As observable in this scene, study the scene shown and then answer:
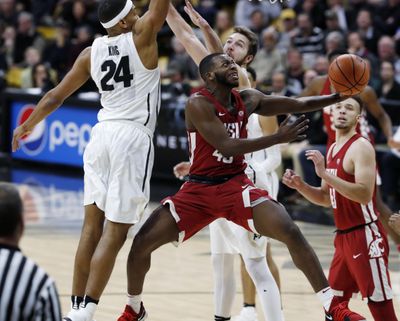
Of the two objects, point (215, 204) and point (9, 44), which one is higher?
point (9, 44)

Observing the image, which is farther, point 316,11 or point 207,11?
point 207,11

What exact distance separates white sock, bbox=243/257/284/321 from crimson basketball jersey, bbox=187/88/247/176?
25.2 inches

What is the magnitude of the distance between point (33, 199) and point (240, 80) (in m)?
7.17

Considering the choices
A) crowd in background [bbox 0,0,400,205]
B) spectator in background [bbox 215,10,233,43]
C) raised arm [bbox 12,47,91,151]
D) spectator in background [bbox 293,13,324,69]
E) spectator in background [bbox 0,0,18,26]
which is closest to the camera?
raised arm [bbox 12,47,91,151]

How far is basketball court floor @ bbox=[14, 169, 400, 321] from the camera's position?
801 cm

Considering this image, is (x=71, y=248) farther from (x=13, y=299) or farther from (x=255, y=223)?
(x=13, y=299)

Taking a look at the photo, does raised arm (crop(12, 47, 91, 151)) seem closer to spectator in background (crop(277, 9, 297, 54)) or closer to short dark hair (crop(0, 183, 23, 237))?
short dark hair (crop(0, 183, 23, 237))

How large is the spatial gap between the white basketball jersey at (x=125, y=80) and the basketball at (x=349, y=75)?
3.75ft

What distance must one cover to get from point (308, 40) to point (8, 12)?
7301mm

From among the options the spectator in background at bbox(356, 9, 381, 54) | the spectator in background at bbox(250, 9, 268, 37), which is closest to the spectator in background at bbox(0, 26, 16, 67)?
the spectator in background at bbox(250, 9, 268, 37)

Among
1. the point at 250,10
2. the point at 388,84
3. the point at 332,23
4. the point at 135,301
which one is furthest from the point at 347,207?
the point at 250,10

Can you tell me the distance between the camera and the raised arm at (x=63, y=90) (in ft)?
23.2

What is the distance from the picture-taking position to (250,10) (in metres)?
17.5

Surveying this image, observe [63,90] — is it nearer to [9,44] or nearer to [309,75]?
[309,75]
